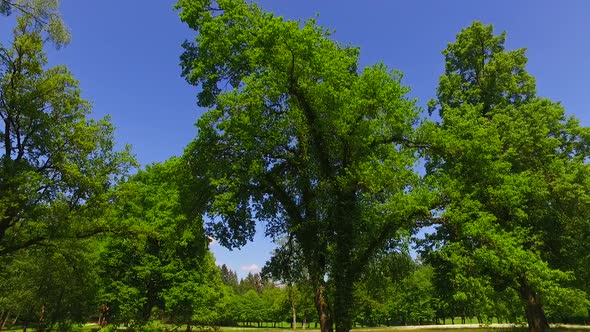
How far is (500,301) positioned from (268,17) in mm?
16364

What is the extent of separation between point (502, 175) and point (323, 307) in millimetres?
9386

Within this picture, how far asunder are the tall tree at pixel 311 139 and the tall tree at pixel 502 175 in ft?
7.18

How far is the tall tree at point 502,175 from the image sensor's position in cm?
1572

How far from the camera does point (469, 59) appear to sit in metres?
31.1

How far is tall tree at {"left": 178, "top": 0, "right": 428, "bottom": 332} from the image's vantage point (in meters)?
16.3

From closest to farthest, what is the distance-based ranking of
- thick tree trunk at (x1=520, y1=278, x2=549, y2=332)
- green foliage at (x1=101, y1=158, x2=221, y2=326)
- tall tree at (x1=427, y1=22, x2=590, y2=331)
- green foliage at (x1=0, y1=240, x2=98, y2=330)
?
tall tree at (x1=427, y1=22, x2=590, y2=331)
thick tree trunk at (x1=520, y1=278, x2=549, y2=332)
green foliage at (x1=0, y1=240, x2=98, y2=330)
green foliage at (x1=101, y1=158, x2=221, y2=326)

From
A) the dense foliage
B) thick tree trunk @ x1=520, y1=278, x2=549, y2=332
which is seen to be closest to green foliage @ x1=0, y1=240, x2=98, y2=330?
the dense foliage

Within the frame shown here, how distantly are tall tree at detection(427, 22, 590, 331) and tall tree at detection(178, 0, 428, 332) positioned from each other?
2187 mm

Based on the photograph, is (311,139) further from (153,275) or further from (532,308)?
(153,275)

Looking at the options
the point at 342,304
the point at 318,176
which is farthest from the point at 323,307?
the point at 318,176

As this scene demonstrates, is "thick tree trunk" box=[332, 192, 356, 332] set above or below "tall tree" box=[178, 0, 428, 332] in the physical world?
below

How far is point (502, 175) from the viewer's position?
17.8 m

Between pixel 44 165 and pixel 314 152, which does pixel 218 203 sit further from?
pixel 44 165

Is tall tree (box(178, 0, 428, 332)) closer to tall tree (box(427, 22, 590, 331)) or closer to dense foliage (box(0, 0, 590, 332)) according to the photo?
dense foliage (box(0, 0, 590, 332))
